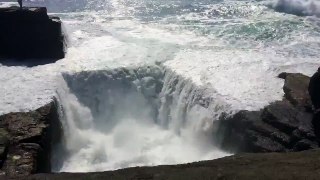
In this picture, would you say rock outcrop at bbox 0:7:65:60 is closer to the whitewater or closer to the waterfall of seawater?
the whitewater

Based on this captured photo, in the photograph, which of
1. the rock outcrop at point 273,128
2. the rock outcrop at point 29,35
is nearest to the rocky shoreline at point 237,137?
the rock outcrop at point 273,128

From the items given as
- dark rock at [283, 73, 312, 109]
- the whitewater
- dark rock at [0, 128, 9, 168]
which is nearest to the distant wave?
the whitewater

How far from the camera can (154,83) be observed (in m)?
23.9

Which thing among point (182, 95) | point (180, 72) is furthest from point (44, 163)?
point (180, 72)

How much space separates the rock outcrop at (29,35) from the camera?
1041 inches

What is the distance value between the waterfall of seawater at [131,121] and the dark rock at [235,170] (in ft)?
23.8

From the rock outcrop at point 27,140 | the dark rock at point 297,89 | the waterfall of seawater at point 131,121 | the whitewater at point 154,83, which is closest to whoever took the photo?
the rock outcrop at point 27,140

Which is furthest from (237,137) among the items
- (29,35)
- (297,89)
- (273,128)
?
(29,35)

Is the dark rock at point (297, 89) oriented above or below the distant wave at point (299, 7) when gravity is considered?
below

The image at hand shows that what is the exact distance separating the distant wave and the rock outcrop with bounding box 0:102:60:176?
2519 cm

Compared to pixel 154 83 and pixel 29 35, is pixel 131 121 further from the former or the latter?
pixel 29 35

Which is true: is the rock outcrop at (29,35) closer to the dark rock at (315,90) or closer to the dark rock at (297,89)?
the dark rock at (297,89)

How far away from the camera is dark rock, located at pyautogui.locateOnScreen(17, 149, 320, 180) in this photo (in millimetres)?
10141

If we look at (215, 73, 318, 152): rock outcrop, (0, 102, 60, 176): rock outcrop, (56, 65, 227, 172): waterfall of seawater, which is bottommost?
(56, 65, 227, 172): waterfall of seawater
